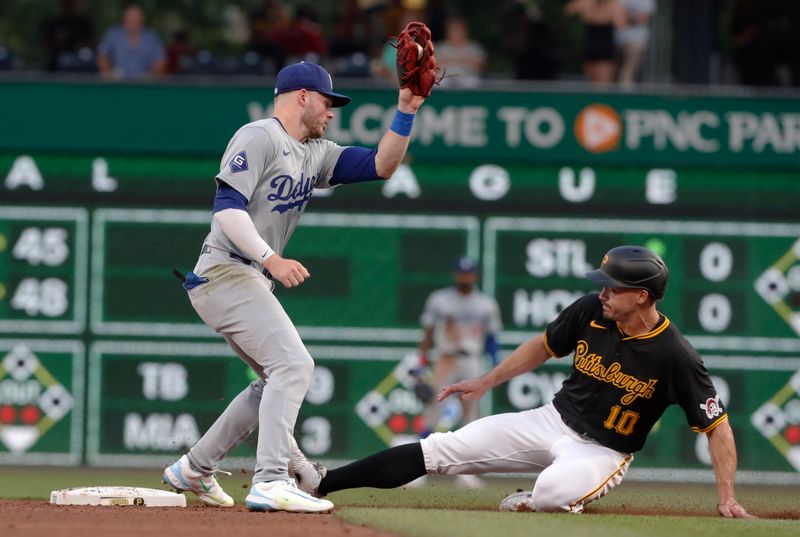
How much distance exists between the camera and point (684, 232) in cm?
1345

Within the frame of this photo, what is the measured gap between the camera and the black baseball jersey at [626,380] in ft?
25.1

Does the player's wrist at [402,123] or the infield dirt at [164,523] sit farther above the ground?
the player's wrist at [402,123]

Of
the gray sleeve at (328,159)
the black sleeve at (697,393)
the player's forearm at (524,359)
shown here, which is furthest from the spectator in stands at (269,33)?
the black sleeve at (697,393)

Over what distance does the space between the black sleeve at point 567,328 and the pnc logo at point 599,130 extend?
5598mm

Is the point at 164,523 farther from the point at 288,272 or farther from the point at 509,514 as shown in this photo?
the point at 509,514

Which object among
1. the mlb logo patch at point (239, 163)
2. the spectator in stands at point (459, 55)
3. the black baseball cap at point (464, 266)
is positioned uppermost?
the spectator in stands at point (459, 55)

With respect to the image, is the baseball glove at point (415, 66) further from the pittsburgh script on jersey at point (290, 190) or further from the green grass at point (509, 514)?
the green grass at point (509, 514)

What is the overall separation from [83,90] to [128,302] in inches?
71.9

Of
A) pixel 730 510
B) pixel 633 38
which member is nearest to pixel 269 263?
pixel 730 510

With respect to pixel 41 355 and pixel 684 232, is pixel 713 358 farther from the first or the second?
Result: pixel 41 355

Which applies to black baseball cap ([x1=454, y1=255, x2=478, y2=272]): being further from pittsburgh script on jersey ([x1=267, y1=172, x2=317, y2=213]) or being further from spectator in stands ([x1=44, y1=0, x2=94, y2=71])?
pittsburgh script on jersey ([x1=267, y1=172, x2=317, y2=213])

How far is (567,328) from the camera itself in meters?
7.98

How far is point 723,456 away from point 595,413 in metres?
0.65

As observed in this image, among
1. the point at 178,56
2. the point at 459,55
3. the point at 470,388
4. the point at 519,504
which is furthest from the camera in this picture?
the point at 178,56
